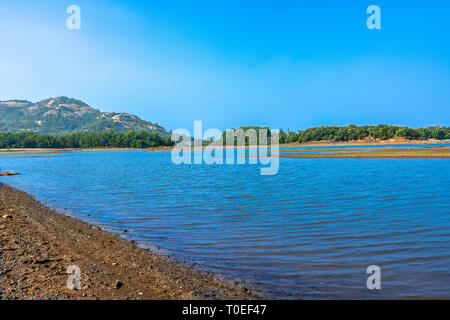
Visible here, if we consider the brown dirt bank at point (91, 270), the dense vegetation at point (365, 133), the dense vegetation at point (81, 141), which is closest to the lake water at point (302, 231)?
the brown dirt bank at point (91, 270)

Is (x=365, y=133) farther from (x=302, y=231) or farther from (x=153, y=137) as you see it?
(x=302, y=231)

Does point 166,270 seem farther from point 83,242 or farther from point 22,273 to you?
point 83,242

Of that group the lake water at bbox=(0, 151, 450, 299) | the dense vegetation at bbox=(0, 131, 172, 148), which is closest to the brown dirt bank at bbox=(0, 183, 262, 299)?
the lake water at bbox=(0, 151, 450, 299)

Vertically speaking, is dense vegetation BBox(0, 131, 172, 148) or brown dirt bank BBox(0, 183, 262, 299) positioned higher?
dense vegetation BBox(0, 131, 172, 148)

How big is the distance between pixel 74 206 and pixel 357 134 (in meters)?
150

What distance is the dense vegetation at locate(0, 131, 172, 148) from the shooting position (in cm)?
14775

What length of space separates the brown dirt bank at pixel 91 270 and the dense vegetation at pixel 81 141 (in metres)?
156

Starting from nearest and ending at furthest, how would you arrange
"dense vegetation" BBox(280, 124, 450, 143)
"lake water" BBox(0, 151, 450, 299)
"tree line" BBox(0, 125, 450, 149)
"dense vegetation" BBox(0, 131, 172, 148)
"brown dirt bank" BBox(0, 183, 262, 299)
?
"brown dirt bank" BBox(0, 183, 262, 299) → "lake water" BBox(0, 151, 450, 299) → "dense vegetation" BBox(280, 124, 450, 143) → "tree line" BBox(0, 125, 450, 149) → "dense vegetation" BBox(0, 131, 172, 148)

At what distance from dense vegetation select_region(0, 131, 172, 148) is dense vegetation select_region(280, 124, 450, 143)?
73129 mm

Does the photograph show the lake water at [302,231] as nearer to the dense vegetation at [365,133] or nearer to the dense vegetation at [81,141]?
the dense vegetation at [365,133]

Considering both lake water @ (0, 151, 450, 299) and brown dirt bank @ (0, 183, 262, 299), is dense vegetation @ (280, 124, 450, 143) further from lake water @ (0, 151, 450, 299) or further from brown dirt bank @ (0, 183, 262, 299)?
brown dirt bank @ (0, 183, 262, 299)

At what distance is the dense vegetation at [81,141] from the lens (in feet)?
485

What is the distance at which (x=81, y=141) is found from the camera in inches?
6565

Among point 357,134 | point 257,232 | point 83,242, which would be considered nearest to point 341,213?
point 257,232
